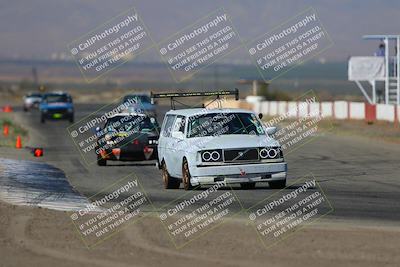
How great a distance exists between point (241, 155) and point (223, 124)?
1295mm

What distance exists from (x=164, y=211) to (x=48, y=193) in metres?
3.66

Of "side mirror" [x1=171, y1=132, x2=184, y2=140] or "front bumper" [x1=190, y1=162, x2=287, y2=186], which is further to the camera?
"side mirror" [x1=171, y1=132, x2=184, y2=140]

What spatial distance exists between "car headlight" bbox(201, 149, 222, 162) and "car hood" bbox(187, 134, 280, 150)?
8 cm

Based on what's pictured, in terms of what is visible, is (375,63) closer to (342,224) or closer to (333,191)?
(333,191)

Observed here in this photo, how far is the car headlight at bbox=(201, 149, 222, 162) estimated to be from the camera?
18453 mm

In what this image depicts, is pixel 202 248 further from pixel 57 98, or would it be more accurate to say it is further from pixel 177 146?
pixel 57 98

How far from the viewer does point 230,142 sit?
61.1ft

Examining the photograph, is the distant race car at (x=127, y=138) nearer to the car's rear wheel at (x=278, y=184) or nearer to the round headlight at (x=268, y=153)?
the car's rear wheel at (x=278, y=184)

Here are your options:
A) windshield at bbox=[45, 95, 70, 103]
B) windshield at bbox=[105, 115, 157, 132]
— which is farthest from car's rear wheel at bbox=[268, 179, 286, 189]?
windshield at bbox=[45, 95, 70, 103]

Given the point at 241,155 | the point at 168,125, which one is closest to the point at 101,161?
the point at 168,125

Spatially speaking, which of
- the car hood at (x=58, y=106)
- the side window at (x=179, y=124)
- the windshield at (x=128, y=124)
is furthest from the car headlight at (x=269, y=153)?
the car hood at (x=58, y=106)

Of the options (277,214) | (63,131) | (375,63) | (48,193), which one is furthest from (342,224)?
(375,63)

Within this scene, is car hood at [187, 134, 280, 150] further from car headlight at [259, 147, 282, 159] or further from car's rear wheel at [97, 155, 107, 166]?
car's rear wheel at [97, 155, 107, 166]

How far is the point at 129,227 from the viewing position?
13.1 meters
